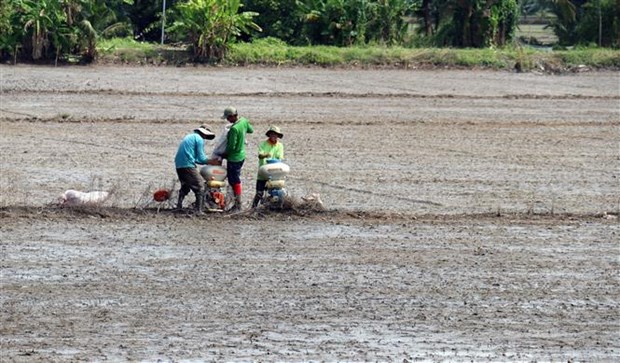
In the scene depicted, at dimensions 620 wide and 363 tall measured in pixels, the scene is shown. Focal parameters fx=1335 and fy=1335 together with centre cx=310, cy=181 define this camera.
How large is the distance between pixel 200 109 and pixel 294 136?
420 centimetres

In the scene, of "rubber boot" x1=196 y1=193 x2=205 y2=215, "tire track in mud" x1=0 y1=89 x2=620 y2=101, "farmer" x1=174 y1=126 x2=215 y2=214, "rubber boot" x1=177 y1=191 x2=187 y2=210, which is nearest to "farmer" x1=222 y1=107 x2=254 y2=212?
"farmer" x1=174 y1=126 x2=215 y2=214

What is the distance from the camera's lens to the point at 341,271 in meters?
14.4

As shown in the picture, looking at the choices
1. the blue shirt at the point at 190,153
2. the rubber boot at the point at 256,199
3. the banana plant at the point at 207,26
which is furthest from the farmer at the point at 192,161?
the banana plant at the point at 207,26

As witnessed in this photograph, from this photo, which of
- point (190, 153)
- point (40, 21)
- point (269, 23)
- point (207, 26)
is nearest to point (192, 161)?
point (190, 153)

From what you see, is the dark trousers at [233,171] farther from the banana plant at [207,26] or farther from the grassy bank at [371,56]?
the banana plant at [207,26]

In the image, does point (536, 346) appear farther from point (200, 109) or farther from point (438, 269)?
point (200, 109)

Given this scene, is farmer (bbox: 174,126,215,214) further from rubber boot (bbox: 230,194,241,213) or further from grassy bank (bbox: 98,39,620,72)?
grassy bank (bbox: 98,39,620,72)

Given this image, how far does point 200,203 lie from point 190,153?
2.25ft

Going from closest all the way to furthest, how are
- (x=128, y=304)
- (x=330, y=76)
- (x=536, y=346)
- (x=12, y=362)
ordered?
1. (x=12, y=362)
2. (x=536, y=346)
3. (x=128, y=304)
4. (x=330, y=76)

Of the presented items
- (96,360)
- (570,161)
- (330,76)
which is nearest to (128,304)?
(96,360)

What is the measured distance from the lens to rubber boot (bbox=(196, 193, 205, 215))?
17.0 meters

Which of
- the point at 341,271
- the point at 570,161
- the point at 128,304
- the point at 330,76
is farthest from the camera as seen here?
the point at 330,76

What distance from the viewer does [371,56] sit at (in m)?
37.7

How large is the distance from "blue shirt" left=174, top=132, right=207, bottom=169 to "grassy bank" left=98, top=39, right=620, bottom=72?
19.2m
